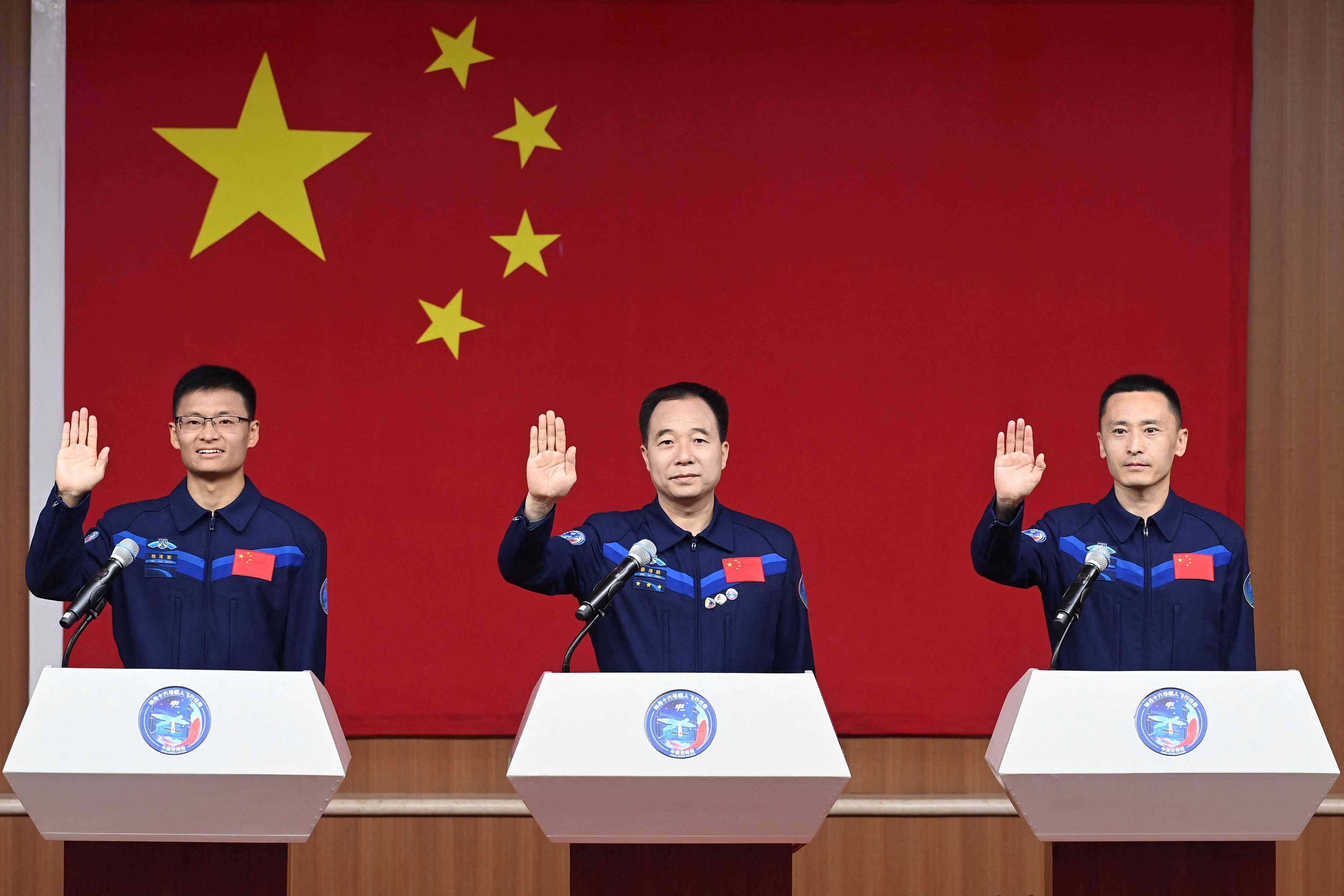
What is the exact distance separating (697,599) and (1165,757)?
95 cm

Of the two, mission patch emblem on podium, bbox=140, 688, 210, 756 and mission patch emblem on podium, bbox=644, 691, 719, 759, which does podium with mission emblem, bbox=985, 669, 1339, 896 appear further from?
mission patch emblem on podium, bbox=140, 688, 210, 756

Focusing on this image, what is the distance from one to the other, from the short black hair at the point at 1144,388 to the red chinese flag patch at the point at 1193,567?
0.99 ft

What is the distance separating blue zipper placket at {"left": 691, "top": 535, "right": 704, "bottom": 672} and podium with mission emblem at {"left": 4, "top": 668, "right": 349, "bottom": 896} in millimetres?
773

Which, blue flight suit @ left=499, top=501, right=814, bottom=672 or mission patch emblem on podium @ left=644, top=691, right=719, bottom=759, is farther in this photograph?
blue flight suit @ left=499, top=501, right=814, bottom=672

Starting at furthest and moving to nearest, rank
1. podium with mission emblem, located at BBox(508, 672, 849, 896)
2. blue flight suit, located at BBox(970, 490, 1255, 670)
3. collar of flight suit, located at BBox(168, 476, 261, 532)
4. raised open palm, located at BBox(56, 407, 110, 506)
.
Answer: collar of flight suit, located at BBox(168, 476, 261, 532) < blue flight suit, located at BBox(970, 490, 1255, 670) < raised open palm, located at BBox(56, 407, 110, 506) < podium with mission emblem, located at BBox(508, 672, 849, 896)

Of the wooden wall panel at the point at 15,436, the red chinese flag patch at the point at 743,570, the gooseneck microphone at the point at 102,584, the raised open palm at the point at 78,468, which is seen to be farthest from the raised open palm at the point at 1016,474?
the wooden wall panel at the point at 15,436

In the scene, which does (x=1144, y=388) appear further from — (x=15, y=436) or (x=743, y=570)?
(x=15, y=436)

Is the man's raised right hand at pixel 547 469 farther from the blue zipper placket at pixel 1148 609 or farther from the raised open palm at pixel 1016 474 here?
the blue zipper placket at pixel 1148 609

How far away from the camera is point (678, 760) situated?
181 centimetres

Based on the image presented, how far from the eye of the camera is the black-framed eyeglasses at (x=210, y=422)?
256 centimetres

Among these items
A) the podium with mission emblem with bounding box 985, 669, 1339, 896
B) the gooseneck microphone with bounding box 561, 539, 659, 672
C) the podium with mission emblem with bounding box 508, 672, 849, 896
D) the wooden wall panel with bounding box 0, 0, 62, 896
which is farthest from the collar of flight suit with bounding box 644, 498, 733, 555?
the wooden wall panel with bounding box 0, 0, 62, 896

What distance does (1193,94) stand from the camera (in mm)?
3494

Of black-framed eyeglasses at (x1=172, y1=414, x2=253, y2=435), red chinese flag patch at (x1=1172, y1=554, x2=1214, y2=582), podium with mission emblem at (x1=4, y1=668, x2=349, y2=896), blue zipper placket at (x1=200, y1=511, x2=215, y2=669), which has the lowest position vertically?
podium with mission emblem at (x1=4, y1=668, x2=349, y2=896)

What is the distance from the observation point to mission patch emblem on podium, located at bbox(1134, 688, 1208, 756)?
1847 millimetres
